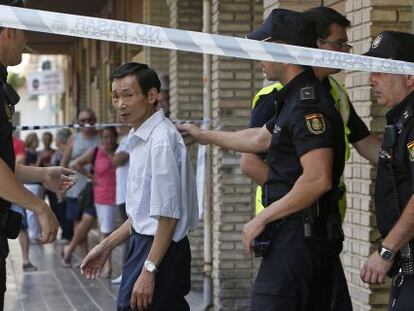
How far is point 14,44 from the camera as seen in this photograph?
417cm

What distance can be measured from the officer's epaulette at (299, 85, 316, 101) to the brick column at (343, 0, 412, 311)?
170 centimetres

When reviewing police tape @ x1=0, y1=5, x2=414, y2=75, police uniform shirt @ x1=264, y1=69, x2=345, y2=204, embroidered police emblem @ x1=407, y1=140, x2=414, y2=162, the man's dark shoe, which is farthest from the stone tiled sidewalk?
police tape @ x1=0, y1=5, x2=414, y2=75

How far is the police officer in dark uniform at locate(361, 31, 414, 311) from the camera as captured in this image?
12.1ft

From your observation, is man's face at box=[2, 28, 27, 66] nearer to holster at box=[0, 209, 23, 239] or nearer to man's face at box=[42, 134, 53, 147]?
holster at box=[0, 209, 23, 239]

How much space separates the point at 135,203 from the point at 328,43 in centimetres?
124

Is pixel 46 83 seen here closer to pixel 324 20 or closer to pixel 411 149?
pixel 324 20

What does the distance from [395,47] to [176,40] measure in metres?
1.03

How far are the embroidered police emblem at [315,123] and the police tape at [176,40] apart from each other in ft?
1.05

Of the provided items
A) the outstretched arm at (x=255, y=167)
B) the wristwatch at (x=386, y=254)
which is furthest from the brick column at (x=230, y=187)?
the wristwatch at (x=386, y=254)

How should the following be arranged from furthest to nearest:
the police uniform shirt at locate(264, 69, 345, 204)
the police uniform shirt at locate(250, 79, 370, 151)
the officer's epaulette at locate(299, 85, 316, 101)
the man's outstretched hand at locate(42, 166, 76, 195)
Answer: the man's outstretched hand at locate(42, 166, 76, 195) → the police uniform shirt at locate(250, 79, 370, 151) → the officer's epaulette at locate(299, 85, 316, 101) → the police uniform shirt at locate(264, 69, 345, 204)

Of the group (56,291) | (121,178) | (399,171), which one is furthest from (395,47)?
(56,291)

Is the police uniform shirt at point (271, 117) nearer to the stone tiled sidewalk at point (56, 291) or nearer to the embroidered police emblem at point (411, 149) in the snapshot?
the embroidered police emblem at point (411, 149)

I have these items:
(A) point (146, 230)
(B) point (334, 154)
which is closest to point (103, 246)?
(A) point (146, 230)

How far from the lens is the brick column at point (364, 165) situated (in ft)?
18.2
